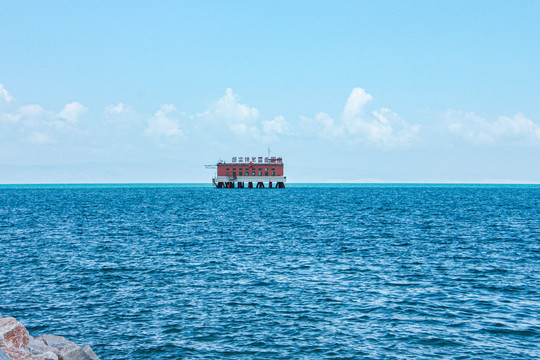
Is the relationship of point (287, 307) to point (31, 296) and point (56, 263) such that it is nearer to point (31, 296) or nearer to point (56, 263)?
point (31, 296)

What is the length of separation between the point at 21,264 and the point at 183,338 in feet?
62.3

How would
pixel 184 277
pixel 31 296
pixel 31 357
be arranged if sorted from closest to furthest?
1. pixel 31 357
2. pixel 31 296
3. pixel 184 277

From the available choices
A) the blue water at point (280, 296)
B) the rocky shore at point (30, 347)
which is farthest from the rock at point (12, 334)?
the blue water at point (280, 296)

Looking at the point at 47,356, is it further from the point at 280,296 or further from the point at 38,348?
the point at 280,296

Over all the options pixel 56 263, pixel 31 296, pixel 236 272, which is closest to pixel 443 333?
pixel 236 272

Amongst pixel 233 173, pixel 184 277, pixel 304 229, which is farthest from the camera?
pixel 233 173

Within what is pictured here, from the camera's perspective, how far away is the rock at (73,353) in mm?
14430

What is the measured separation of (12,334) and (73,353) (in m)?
1.81

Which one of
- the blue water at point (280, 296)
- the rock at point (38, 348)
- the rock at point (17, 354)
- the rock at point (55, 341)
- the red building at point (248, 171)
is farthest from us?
the red building at point (248, 171)

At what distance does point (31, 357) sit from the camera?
1329 cm

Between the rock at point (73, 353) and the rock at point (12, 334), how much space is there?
1.22 metres

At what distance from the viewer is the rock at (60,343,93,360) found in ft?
47.3

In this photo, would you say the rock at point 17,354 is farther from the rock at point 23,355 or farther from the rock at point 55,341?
the rock at point 55,341

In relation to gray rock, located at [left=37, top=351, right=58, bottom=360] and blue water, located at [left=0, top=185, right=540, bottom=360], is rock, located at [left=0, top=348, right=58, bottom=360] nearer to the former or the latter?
gray rock, located at [left=37, top=351, right=58, bottom=360]
